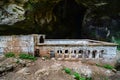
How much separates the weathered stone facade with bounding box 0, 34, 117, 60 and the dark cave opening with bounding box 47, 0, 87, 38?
2893mm

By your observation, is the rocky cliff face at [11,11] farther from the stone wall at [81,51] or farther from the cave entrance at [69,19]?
the cave entrance at [69,19]

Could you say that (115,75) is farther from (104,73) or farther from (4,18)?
(4,18)

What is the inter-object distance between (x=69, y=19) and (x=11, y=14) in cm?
474

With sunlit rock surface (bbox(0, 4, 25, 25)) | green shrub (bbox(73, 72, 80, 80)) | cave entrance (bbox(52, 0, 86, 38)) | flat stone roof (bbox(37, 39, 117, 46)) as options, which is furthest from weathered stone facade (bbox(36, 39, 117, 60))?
cave entrance (bbox(52, 0, 86, 38))

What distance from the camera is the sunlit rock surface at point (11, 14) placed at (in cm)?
1469

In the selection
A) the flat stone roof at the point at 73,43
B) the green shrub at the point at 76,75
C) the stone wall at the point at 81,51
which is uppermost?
the flat stone roof at the point at 73,43

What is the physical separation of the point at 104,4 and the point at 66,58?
3824 millimetres

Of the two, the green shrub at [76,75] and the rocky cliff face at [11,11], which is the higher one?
the rocky cliff face at [11,11]

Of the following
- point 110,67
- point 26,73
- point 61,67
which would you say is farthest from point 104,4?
point 26,73

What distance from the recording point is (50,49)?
49.4 ft

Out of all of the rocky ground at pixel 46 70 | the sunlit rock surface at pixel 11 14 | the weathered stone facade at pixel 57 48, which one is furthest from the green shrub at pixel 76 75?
the sunlit rock surface at pixel 11 14

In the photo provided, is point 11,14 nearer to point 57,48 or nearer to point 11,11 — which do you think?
point 11,11

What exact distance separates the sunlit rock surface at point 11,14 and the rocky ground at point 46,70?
1.79m

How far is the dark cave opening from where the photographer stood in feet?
59.1
